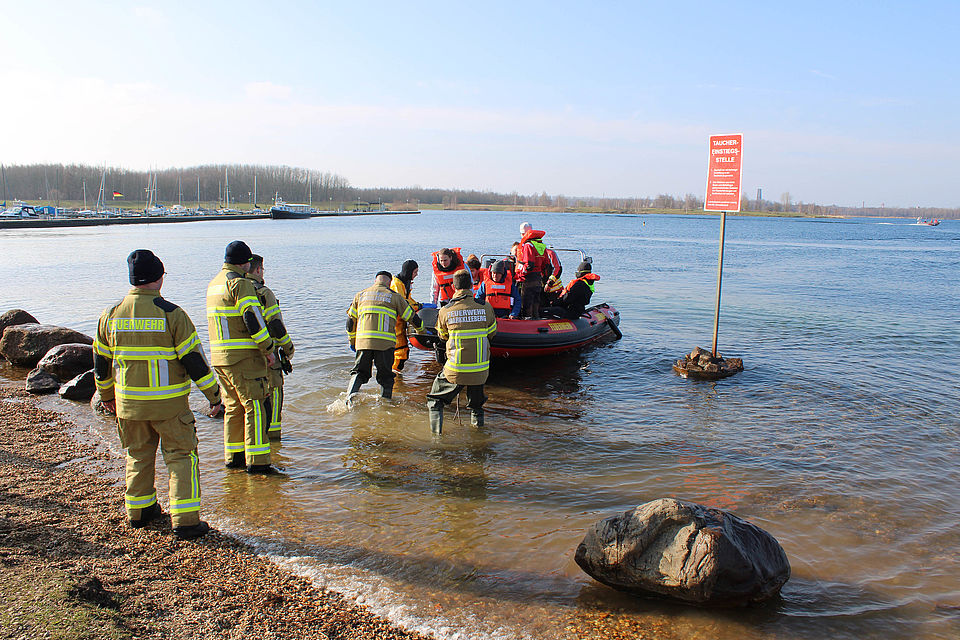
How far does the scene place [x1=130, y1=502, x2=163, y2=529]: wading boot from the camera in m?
4.38

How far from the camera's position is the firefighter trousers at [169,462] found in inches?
168

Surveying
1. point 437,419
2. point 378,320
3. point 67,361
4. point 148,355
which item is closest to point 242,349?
point 148,355

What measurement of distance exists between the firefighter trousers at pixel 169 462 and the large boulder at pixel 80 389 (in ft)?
13.5

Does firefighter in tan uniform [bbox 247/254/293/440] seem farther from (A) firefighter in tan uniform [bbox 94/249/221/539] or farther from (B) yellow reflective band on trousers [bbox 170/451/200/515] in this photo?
(B) yellow reflective band on trousers [bbox 170/451/200/515]

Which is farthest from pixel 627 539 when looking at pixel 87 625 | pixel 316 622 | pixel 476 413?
pixel 476 413

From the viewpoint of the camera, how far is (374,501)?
5227mm

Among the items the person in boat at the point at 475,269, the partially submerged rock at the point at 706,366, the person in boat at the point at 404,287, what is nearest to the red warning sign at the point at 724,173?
the partially submerged rock at the point at 706,366

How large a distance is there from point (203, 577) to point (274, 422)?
2457 mm

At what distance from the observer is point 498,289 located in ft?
33.0

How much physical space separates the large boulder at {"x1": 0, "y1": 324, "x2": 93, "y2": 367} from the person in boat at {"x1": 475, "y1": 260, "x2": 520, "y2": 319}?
6312mm

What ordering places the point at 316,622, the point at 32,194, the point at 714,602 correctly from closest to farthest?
the point at 316,622 → the point at 714,602 → the point at 32,194

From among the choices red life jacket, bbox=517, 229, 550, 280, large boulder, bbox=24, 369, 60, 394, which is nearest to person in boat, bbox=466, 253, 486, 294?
red life jacket, bbox=517, 229, 550, 280

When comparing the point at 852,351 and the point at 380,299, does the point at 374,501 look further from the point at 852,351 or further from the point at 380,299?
the point at 852,351

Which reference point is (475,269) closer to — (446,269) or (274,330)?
(446,269)
